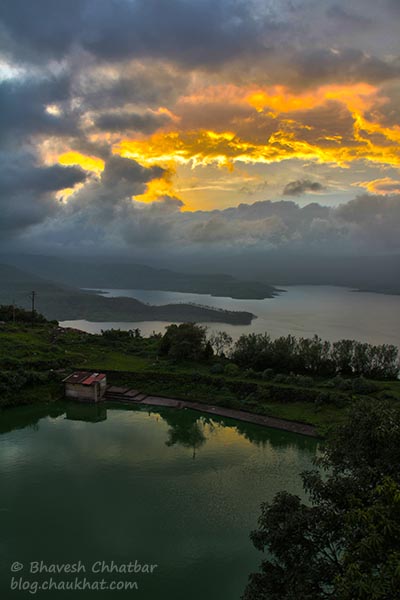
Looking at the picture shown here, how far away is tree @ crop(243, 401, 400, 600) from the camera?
6.18 metres

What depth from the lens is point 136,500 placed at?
17.3 metres

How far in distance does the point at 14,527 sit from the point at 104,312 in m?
96.7

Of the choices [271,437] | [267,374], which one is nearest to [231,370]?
[267,374]

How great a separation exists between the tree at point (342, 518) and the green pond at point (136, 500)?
5.96 metres

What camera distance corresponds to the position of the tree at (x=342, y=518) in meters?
6.18

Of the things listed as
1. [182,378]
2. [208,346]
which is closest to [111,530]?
[182,378]

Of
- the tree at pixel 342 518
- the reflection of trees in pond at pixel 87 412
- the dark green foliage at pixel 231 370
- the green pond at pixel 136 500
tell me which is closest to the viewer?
A: the tree at pixel 342 518

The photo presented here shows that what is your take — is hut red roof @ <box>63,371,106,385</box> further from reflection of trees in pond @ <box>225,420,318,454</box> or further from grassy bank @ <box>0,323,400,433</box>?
reflection of trees in pond @ <box>225,420,318,454</box>

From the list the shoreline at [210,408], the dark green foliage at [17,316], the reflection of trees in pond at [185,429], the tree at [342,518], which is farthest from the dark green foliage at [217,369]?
the dark green foliage at [17,316]

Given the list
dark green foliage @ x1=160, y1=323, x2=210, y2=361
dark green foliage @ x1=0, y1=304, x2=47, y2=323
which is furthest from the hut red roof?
dark green foliage @ x1=0, y1=304, x2=47, y2=323

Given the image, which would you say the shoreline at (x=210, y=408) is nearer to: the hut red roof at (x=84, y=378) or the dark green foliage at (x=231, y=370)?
the hut red roof at (x=84, y=378)

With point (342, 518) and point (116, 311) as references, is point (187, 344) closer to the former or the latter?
point (342, 518)

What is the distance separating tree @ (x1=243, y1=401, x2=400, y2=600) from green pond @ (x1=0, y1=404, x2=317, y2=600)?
596 cm

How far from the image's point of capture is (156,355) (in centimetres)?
4175
